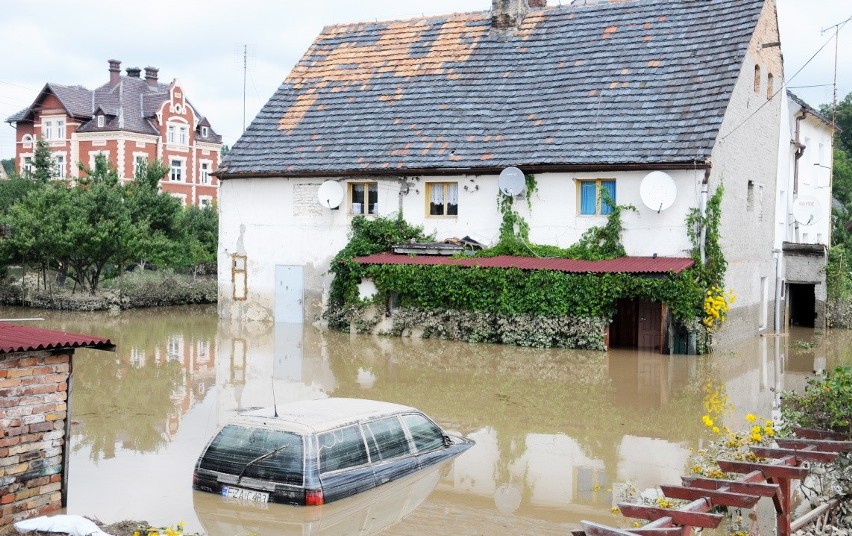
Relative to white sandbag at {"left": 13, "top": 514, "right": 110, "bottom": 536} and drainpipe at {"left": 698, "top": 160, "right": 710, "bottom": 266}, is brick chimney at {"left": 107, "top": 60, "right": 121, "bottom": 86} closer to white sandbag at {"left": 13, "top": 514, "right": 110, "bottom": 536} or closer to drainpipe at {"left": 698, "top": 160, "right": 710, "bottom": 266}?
drainpipe at {"left": 698, "top": 160, "right": 710, "bottom": 266}

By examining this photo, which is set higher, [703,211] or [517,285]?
[703,211]

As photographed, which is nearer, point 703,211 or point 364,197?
point 703,211

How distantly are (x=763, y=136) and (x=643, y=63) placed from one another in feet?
15.3

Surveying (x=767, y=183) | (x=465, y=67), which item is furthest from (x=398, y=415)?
(x=767, y=183)

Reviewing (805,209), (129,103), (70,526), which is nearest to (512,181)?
(805,209)

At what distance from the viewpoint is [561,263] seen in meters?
23.5

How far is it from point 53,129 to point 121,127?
518 cm

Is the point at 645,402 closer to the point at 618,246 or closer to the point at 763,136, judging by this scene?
the point at 618,246

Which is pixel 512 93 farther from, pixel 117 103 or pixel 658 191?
pixel 117 103

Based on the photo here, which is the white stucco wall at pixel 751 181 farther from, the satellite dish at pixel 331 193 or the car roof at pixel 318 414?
the car roof at pixel 318 414

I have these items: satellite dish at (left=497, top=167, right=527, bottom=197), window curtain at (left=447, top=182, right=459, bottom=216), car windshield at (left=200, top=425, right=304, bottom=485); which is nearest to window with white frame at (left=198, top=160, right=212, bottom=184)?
window curtain at (left=447, top=182, right=459, bottom=216)

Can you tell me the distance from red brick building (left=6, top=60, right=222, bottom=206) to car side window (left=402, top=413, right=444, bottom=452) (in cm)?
4199

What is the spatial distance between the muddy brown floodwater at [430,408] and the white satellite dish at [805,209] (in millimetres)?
4358

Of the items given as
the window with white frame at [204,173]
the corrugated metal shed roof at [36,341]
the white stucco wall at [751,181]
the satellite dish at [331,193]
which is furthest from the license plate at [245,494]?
the window with white frame at [204,173]
